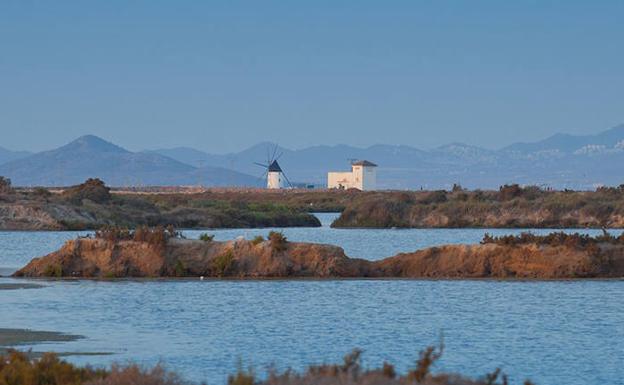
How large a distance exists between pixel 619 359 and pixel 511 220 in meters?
57.7

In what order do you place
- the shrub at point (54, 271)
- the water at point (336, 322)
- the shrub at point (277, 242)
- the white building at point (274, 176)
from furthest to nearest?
1. the white building at point (274, 176)
2. the shrub at point (54, 271)
3. the shrub at point (277, 242)
4. the water at point (336, 322)

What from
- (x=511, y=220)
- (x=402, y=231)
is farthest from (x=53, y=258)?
(x=511, y=220)

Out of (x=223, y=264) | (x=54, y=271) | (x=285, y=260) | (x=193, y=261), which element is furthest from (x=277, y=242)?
(x=54, y=271)

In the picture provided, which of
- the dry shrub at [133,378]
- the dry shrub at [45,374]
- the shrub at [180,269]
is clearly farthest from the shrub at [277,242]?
the dry shrub at [133,378]

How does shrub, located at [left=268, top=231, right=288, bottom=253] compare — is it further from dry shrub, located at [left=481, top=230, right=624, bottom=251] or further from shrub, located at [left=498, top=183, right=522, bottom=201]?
shrub, located at [left=498, top=183, right=522, bottom=201]

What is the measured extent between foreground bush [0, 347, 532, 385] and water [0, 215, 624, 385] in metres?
3.18

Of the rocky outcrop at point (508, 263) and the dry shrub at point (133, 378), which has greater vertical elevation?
the rocky outcrop at point (508, 263)

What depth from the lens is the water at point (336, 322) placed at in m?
22.1

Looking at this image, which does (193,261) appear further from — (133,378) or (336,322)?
(133,378)

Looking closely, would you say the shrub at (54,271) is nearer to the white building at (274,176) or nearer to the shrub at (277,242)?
the shrub at (277,242)

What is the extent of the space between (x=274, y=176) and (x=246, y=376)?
168298mm

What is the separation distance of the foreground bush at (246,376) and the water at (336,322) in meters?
3.18

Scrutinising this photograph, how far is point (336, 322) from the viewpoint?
27766mm

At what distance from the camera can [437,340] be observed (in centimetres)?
2491
